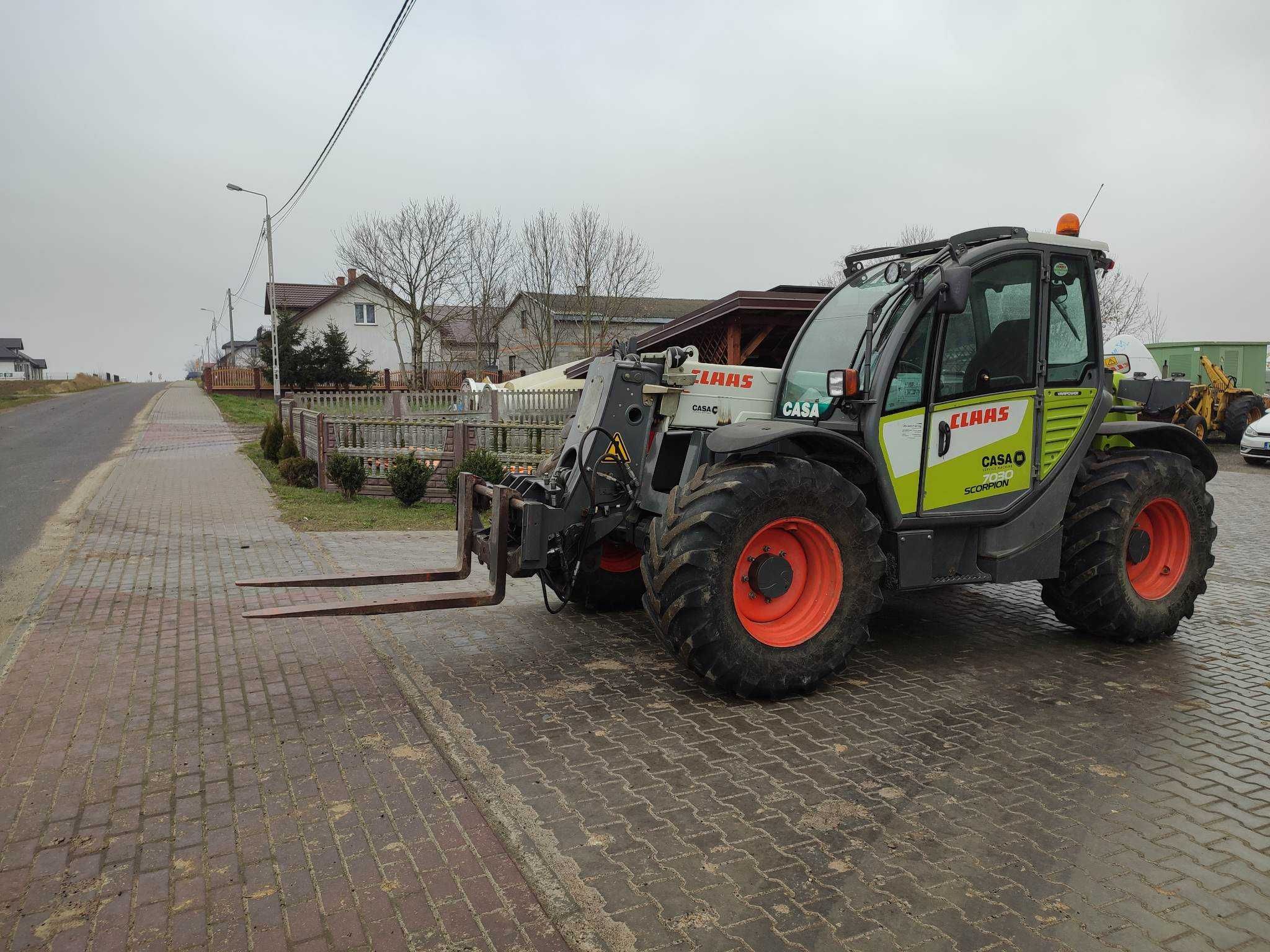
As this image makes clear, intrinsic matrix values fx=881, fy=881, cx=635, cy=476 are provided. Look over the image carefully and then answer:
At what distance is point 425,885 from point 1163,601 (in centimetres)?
550

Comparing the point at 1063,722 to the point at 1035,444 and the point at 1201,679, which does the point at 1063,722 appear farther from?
the point at 1035,444

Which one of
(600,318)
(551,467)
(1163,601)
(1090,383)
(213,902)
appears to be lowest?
(213,902)

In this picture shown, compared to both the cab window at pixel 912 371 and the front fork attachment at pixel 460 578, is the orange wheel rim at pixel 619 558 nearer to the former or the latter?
the front fork attachment at pixel 460 578

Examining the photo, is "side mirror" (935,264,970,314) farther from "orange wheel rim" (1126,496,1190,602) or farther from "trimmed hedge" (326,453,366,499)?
"trimmed hedge" (326,453,366,499)

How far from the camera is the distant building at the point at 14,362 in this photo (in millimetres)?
117750

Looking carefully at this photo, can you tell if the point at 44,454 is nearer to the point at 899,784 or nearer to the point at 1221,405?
the point at 899,784

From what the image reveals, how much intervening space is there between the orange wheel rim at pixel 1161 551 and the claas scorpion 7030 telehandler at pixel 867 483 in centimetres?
2

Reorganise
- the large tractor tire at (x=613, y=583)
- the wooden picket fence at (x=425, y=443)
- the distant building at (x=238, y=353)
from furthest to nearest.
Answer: the distant building at (x=238, y=353)
the wooden picket fence at (x=425, y=443)
the large tractor tire at (x=613, y=583)

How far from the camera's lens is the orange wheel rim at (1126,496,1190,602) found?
253 inches

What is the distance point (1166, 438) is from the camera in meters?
6.64

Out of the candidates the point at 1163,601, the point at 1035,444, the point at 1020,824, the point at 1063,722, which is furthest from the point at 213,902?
the point at 1163,601

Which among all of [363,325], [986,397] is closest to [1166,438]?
[986,397]

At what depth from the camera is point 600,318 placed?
37.5m

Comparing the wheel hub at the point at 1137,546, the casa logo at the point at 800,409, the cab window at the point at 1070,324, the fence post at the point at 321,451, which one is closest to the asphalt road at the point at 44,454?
the fence post at the point at 321,451
